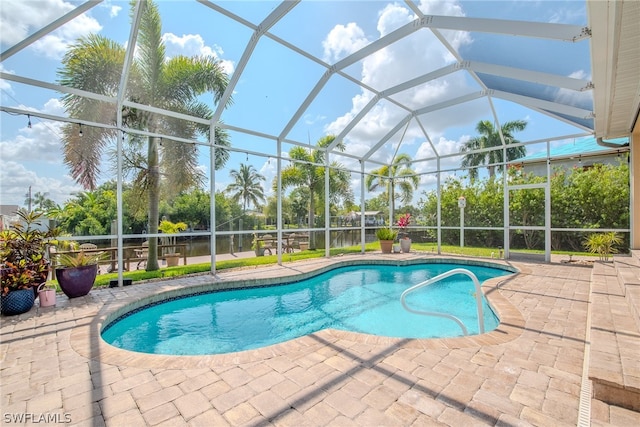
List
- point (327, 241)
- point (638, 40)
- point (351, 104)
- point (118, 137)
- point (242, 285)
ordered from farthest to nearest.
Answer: point (327, 241), point (351, 104), point (242, 285), point (118, 137), point (638, 40)

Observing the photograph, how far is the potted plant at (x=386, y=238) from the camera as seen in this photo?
11.9 metres

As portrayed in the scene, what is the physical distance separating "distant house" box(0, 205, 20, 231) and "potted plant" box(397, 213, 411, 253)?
36.8 feet

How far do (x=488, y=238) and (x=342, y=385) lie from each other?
12253 mm

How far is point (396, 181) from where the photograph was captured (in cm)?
1541

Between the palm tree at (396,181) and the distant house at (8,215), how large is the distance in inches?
403

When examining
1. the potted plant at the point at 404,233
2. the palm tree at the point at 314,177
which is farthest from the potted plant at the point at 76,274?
the potted plant at the point at 404,233

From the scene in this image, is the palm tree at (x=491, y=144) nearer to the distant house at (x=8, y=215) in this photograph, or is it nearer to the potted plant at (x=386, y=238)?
the potted plant at (x=386, y=238)

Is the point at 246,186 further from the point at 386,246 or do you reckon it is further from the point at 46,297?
the point at 386,246

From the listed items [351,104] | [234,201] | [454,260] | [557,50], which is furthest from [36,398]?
[454,260]

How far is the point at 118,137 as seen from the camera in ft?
20.8

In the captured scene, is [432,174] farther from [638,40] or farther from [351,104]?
[638,40]

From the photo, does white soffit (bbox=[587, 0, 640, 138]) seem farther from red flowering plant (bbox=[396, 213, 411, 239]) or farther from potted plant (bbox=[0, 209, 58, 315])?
potted plant (bbox=[0, 209, 58, 315])

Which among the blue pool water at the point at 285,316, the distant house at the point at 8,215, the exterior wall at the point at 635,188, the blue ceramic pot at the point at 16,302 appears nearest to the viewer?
the blue ceramic pot at the point at 16,302

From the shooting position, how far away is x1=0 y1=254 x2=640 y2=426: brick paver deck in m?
2.14
